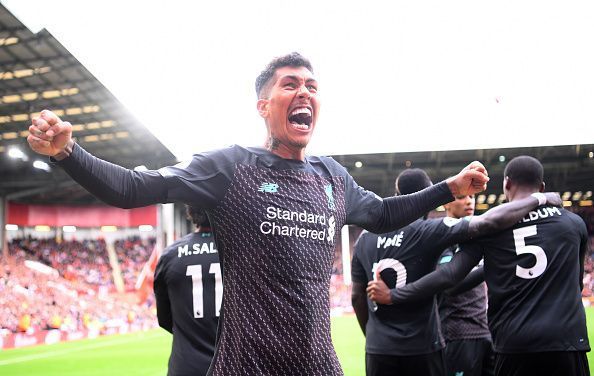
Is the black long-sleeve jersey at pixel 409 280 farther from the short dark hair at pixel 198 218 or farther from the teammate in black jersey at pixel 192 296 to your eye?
the short dark hair at pixel 198 218

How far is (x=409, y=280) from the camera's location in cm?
375

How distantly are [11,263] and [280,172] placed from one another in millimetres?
32452

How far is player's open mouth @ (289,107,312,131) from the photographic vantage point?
7.37ft

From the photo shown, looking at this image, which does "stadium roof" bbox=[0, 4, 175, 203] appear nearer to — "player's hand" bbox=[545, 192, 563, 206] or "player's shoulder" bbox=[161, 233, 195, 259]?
"player's shoulder" bbox=[161, 233, 195, 259]

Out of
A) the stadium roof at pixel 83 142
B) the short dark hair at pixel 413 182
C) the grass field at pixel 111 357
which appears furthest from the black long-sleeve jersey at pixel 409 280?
the stadium roof at pixel 83 142

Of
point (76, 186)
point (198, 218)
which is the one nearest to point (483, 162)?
point (76, 186)

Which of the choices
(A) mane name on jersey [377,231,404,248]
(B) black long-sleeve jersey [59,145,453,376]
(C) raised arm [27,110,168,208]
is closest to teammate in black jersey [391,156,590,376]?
(A) mane name on jersey [377,231,404,248]

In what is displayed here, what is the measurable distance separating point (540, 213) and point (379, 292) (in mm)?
1077

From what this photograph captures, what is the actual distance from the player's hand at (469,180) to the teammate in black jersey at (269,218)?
0.53 m

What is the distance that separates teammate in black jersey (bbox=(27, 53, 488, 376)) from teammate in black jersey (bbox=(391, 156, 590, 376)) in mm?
1451

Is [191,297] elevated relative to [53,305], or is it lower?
elevated

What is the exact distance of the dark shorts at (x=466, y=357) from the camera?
4211 mm

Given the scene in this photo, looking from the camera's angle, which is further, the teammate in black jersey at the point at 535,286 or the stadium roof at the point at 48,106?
the stadium roof at the point at 48,106

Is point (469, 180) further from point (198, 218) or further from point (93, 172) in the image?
point (198, 218)
